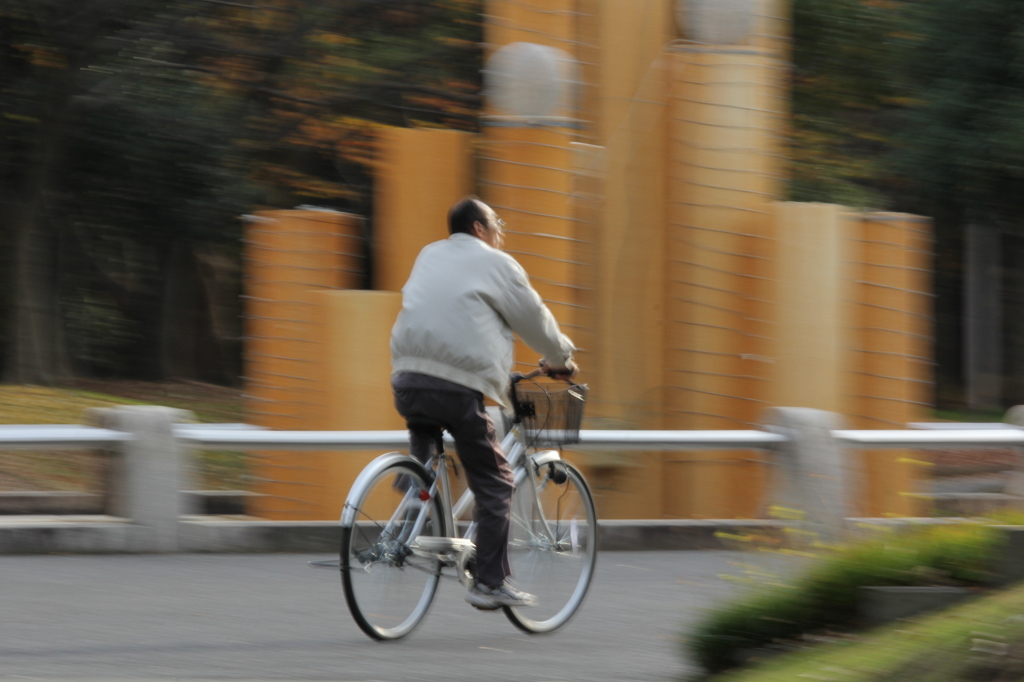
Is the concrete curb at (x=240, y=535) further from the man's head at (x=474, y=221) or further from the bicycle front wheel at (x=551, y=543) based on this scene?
the man's head at (x=474, y=221)

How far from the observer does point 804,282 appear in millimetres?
9703

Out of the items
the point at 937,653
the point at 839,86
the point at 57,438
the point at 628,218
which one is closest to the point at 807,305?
the point at 628,218

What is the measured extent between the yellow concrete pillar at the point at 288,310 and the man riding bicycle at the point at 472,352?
3.54 metres

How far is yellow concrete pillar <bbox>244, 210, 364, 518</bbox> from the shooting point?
9367 millimetres

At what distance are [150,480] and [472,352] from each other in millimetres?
3223

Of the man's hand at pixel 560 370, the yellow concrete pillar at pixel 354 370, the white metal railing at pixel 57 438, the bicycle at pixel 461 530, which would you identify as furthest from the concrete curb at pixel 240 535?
the man's hand at pixel 560 370

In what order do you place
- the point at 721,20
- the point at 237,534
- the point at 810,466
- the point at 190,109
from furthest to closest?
the point at 190,109 < the point at 721,20 < the point at 237,534 < the point at 810,466

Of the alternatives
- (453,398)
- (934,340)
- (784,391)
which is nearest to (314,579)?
(453,398)

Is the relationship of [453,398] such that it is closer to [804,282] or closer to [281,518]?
[281,518]

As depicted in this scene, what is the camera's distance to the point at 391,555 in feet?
19.0

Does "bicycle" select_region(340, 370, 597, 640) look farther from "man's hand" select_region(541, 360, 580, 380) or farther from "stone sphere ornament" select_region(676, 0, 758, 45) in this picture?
"stone sphere ornament" select_region(676, 0, 758, 45)

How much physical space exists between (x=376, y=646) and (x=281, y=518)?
3.32 m

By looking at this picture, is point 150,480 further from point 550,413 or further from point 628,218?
point 628,218

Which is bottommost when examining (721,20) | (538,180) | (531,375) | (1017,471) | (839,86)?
(1017,471)
